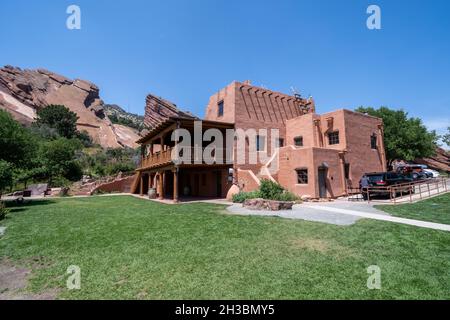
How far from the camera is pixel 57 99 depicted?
77000 mm

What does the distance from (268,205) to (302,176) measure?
7874 mm

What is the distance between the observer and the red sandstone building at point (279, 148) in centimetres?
1978

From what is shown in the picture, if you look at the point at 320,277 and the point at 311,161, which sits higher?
the point at 311,161

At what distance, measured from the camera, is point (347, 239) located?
7.32 metres

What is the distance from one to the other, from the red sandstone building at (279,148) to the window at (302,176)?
0.08m

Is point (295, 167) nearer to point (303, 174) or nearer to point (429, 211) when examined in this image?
point (303, 174)

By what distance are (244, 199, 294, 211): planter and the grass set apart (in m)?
4.92

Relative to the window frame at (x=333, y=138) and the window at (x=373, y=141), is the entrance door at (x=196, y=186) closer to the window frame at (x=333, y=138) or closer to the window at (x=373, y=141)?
the window frame at (x=333, y=138)

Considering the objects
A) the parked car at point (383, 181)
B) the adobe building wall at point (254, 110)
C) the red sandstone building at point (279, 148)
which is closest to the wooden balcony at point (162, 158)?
the red sandstone building at point (279, 148)

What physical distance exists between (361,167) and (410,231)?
16.6m

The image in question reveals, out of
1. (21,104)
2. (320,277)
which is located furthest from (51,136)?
(320,277)

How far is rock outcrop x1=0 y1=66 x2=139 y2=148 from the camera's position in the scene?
216 feet

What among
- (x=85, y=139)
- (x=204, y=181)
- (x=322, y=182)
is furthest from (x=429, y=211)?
(x=85, y=139)
